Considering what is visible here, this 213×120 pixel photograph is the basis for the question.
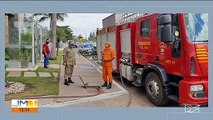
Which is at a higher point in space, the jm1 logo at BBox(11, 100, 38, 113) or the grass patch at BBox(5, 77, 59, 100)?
the grass patch at BBox(5, 77, 59, 100)

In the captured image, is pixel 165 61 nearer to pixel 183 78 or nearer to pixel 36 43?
pixel 183 78

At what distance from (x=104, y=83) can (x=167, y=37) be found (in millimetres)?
2094

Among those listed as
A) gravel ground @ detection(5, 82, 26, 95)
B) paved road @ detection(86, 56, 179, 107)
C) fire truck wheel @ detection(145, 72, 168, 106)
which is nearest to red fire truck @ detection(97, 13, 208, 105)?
fire truck wheel @ detection(145, 72, 168, 106)

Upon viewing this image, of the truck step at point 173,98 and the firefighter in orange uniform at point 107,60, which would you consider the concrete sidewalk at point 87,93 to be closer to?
the firefighter in orange uniform at point 107,60

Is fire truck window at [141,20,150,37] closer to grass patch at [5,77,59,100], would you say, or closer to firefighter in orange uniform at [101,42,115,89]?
firefighter in orange uniform at [101,42,115,89]

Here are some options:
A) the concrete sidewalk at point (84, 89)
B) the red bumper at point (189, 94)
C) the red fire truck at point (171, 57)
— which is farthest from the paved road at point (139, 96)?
the red bumper at point (189, 94)

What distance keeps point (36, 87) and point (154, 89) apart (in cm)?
248

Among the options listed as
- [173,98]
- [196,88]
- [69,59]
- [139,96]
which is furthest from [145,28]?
[69,59]

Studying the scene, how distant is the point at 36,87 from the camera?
5941 mm

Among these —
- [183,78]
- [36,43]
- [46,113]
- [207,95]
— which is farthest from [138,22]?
[36,43]

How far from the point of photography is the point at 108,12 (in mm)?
4246

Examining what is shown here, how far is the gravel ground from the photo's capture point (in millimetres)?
5250

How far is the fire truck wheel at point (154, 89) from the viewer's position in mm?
5648

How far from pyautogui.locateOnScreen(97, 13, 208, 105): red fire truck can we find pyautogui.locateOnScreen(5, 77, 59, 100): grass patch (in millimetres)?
2041
